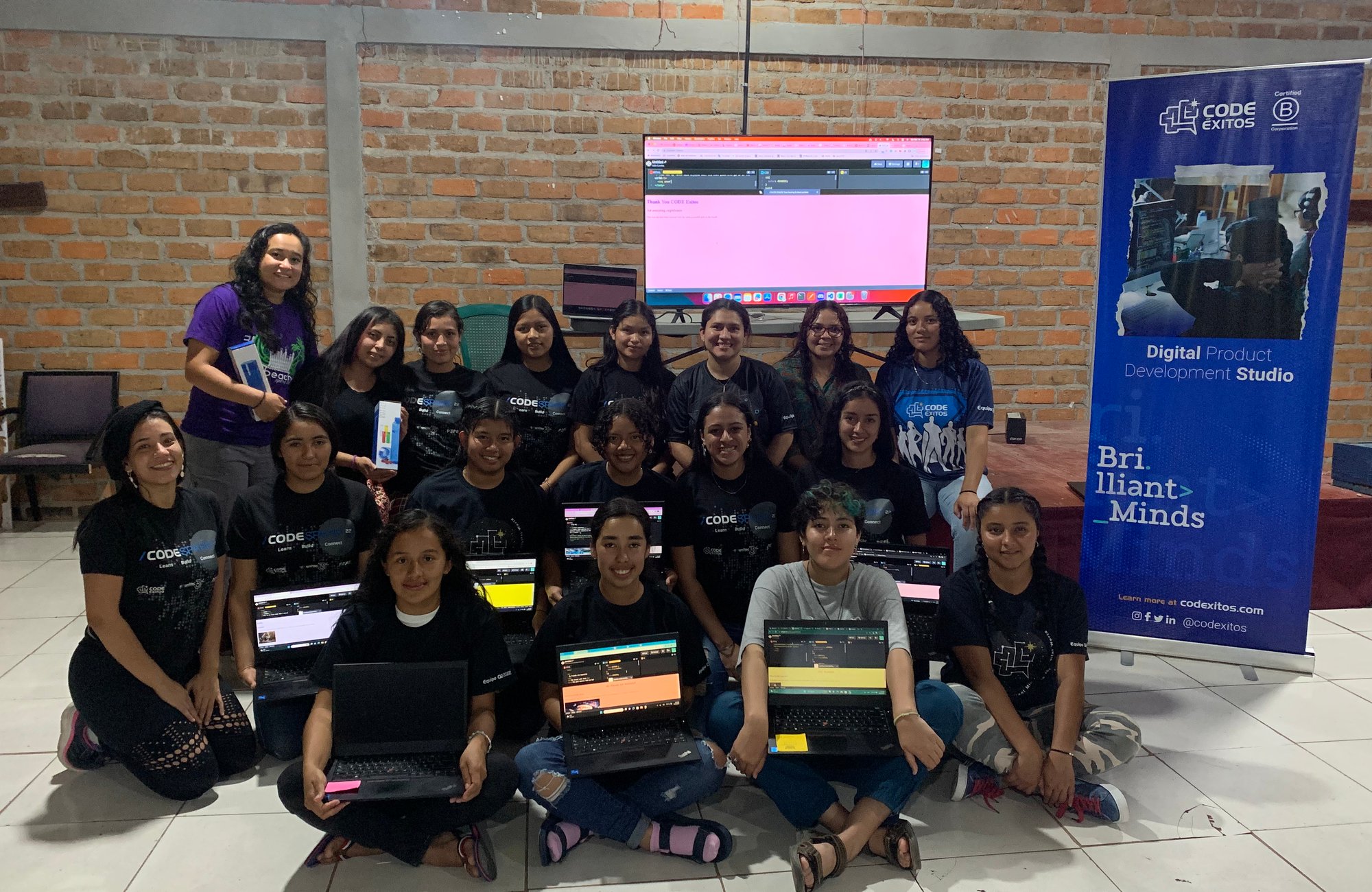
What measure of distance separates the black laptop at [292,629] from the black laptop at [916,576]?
1578mm

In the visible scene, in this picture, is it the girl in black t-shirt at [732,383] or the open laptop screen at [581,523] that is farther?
the girl in black t-shirt at [732,383]

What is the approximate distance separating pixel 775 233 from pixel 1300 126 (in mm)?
2091

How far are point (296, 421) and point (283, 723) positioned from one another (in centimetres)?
87

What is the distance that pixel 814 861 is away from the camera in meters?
2.19

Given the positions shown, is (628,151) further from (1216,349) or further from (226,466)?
(1216,349)

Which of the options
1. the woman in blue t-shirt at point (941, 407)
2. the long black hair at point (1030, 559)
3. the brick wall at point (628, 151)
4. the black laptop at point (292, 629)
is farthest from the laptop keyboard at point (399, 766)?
the brick wall at point (628, 151)

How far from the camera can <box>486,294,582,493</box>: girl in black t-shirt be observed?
355 cm

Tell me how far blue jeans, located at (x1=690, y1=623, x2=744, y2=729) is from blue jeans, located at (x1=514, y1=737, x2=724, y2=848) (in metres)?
0.28

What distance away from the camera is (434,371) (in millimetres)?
3543

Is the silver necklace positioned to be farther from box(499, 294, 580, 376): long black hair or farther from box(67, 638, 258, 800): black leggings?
box(67, 638, 258, 800): black leggings

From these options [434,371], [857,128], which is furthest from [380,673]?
[857,128]

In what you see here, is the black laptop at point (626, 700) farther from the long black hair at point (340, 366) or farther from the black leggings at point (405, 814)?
the long black hair at point (340, 366)

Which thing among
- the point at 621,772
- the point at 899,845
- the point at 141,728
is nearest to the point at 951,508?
the point at 899,845

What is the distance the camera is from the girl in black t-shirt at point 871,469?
3.17m
